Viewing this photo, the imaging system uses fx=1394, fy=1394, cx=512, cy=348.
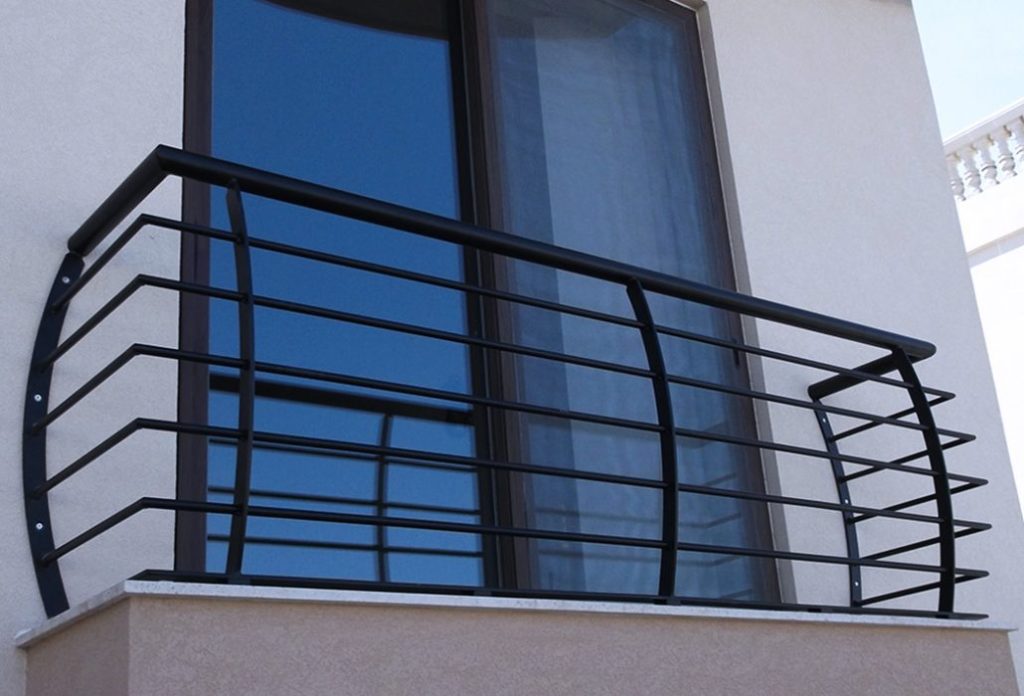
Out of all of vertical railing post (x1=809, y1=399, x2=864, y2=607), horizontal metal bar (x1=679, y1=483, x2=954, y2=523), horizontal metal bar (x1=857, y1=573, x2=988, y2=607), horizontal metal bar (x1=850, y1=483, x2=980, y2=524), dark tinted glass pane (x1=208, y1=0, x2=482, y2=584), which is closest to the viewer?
horizontal metal bar (x1=679, y1=483, x2=954, y2=523)

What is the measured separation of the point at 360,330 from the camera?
12.9 ft

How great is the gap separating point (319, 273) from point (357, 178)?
1.22ft

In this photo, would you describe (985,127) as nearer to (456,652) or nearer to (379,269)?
(379,269)

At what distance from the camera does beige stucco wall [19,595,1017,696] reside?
2.47 metres

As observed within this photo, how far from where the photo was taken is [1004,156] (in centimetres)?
930

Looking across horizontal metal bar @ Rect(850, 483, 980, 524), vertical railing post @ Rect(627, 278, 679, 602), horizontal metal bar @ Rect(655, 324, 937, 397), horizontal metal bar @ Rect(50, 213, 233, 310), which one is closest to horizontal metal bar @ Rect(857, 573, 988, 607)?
horizontal metal bar @ Rect(850, 483, 980, 524)

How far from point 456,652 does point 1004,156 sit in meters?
7.57

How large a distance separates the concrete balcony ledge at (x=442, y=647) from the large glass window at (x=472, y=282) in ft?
2.40

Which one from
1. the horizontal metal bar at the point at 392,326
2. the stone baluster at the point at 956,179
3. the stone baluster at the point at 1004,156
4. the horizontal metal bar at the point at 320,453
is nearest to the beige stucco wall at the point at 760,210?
the horizontal metal bar at the point at 320,453

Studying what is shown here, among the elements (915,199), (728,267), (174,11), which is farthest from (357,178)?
(915,199)

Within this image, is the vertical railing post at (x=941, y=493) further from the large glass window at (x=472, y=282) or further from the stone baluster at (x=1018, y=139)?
the stone baluster at (x=1018, y=139)

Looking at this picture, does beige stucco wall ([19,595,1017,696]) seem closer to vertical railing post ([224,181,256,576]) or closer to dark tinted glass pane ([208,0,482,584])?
vertical railing post ([224,181,256,576])

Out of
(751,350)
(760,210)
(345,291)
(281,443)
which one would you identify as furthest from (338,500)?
(760,210)

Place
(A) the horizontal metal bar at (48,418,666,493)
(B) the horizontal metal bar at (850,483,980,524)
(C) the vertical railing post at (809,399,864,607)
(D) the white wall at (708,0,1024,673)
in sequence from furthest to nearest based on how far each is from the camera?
(D) the white wall at (708,0,1024,673), (C) the vertical railing post at (809,399,864,607), (B) the horizontal metal bar at (850,483,980,524), (A) the horizontal metal bar at (48,418,666,493)
